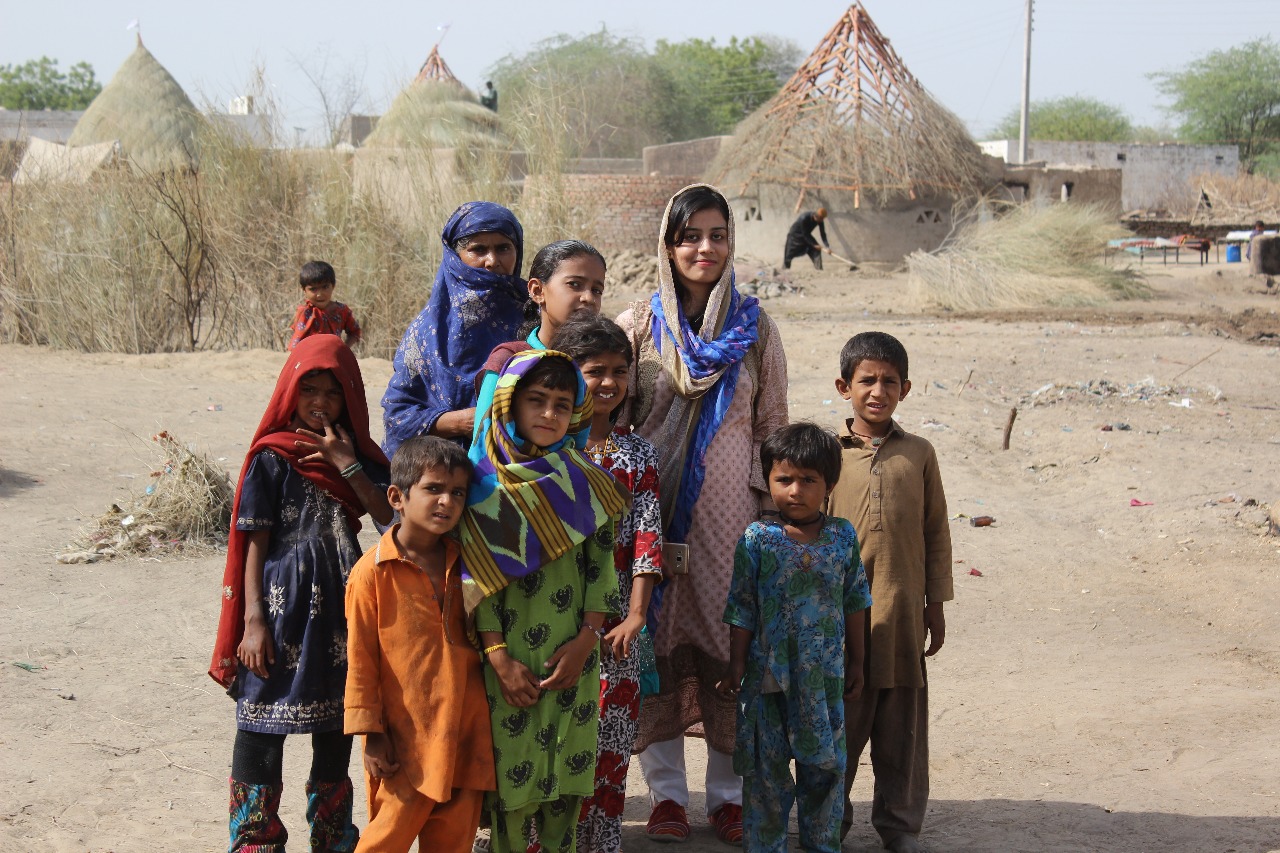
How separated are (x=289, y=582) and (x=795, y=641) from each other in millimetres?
1171

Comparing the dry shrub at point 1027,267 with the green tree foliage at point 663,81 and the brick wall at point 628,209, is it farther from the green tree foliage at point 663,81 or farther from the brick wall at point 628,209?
the green tree foliage at point 663,81

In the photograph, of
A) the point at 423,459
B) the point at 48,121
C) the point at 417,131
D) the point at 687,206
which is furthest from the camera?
the point at 48,121

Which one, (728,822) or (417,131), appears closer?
(728,822)

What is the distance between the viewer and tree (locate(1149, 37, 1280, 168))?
5228cm

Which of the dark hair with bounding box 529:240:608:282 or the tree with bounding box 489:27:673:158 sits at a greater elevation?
the tree with bounding box 489:27:673:158

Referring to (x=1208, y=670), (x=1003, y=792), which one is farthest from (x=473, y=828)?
(x=1208, y=670)

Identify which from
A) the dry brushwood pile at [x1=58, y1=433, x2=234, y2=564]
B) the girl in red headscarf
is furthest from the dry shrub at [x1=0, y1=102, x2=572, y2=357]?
the girl in red headscarf

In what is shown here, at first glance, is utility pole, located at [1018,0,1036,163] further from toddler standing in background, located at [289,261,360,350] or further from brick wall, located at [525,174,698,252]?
toddler standing in background, located at [289,261,360,350]

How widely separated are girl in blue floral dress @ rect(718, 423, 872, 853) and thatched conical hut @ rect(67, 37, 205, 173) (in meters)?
15.8

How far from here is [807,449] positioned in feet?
9.21

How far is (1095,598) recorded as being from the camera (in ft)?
19.0

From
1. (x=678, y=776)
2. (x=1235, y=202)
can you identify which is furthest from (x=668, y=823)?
(x=1235, y=202)

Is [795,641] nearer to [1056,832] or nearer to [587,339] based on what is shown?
[587,339]

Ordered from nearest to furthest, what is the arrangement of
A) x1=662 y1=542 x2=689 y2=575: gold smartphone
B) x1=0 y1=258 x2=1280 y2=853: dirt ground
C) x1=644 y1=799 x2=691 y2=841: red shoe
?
x1=662 y1=542 x2=689 y2=575: gold smartphone → x1=644 y1=799 x2=691 y2=841: red shoe → x1=0 y1=258 x2=1280 y2=853: dirt ground
